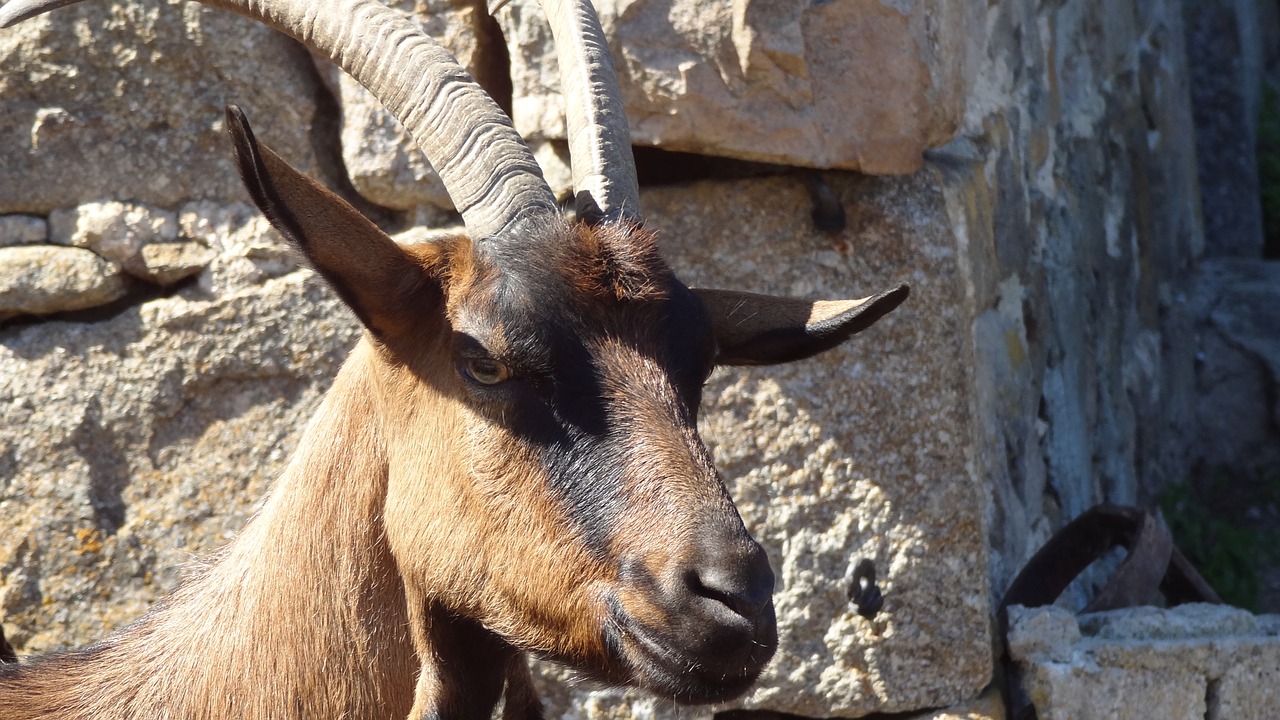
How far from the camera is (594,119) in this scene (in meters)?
2.61

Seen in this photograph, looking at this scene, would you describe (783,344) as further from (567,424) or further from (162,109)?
(162,109)

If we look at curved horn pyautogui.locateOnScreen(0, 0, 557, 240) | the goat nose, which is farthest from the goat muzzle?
curved horn pyautogui.locateOnScreen(0, 0, 557, 240)

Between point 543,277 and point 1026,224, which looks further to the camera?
point 1026,224

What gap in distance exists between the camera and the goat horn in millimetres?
2568

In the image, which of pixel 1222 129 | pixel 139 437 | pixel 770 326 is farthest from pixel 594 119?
pixel 1222 129

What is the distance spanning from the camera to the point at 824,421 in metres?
3.29

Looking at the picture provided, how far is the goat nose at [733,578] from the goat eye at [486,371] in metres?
0.47

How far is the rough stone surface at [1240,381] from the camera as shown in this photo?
6211mm

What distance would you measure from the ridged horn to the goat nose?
28.5 inches

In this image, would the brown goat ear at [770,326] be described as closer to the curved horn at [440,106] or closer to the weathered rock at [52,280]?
the curved horn at [440,106]

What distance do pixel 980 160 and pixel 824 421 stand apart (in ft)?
2.88

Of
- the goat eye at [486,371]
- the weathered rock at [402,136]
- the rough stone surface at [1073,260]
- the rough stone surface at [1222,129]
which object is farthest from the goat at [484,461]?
the rough stone surface at [1222,129]

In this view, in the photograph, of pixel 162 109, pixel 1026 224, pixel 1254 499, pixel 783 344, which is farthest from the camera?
pixel 1254 499

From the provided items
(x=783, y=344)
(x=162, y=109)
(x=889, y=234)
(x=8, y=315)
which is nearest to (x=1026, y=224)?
(x=889, y=234)
